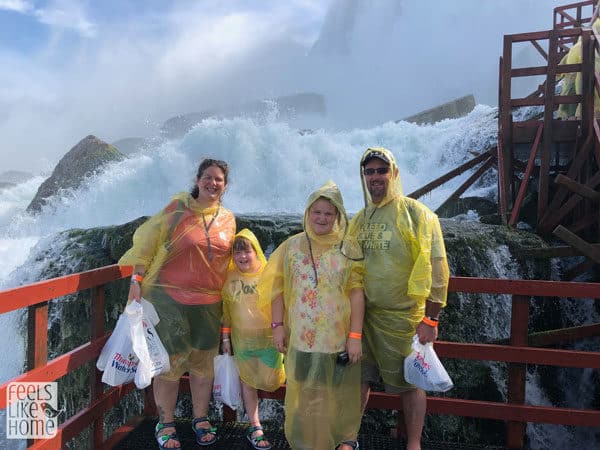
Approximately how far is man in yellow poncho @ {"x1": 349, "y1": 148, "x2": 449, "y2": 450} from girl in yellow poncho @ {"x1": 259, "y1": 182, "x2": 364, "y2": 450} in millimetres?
136

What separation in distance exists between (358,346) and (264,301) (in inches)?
23.7

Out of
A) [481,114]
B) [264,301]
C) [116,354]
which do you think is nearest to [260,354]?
[264,301]

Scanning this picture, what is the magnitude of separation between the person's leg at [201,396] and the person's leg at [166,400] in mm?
117

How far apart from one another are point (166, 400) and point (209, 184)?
4.54 feet

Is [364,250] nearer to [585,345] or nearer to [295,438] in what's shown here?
[295,438]

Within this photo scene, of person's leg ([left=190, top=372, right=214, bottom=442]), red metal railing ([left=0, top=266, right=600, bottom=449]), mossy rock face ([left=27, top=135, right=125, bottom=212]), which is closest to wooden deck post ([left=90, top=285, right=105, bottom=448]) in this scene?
red metal railing ([left=0, top=266, right=600, bottom=449])

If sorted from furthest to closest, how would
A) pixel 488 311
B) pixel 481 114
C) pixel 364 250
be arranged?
pixel 481 114 → pixel 488 311 → pixel 364 250

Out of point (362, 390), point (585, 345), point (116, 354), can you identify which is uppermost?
point (116, 354)

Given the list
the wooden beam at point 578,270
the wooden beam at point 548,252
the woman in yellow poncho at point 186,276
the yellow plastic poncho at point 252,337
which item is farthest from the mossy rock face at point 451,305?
the yellow plastic poncho at point 252,337

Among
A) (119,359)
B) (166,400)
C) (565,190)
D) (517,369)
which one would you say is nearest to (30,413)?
(119,359)

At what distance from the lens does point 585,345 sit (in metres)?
6.29

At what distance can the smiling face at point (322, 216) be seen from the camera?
2.62 metres

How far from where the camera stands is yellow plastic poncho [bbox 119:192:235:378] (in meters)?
2.94

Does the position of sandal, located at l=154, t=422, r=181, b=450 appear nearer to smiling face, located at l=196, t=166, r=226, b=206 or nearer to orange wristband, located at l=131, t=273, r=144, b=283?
orange wristband, located at l=131, t=273, r=144, b=283
